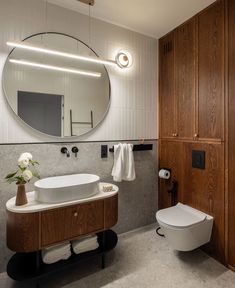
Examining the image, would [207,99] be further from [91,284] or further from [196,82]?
[91,284]

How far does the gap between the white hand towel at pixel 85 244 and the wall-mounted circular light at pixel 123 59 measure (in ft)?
6.09

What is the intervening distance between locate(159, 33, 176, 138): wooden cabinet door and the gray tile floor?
A: 1.37 meters

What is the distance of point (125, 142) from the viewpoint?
2338mm

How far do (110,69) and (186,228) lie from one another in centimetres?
182

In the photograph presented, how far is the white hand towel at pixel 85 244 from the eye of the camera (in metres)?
1.67

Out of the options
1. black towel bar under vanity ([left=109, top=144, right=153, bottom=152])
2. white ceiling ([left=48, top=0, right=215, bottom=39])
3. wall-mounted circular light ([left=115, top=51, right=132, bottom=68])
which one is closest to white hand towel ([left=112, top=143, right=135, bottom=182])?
black towel bar under vanity ([left=109, top=144, right=153, bottom=152])

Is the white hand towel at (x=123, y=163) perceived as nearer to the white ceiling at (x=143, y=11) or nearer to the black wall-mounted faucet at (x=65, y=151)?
the black wall-mounted faucet at (x=65, y=151)

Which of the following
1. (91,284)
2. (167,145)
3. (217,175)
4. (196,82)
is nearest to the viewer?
(91,284)

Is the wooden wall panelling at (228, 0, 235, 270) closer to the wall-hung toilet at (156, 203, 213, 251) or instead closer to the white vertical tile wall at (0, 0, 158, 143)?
the wall-hung toilet at (156, 203, 213, 251)

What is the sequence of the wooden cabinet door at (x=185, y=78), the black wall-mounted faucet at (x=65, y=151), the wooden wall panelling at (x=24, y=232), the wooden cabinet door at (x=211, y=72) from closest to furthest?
the wooden wall panelling at (x=24, y=232) < the wooden cabinet door at (x=211, y=72) < the black wall-mounted faucet at (x=65, y=151) < the wooden cabinet door at (x=185, y=78)

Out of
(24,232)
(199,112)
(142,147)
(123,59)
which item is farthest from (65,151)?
(199,112)

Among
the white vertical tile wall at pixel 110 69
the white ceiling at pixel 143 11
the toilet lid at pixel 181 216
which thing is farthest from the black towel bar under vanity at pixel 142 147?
the white ceiling at pixel 143 11

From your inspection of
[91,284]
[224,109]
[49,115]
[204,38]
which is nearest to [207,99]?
[224,109]

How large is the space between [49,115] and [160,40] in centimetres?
179
